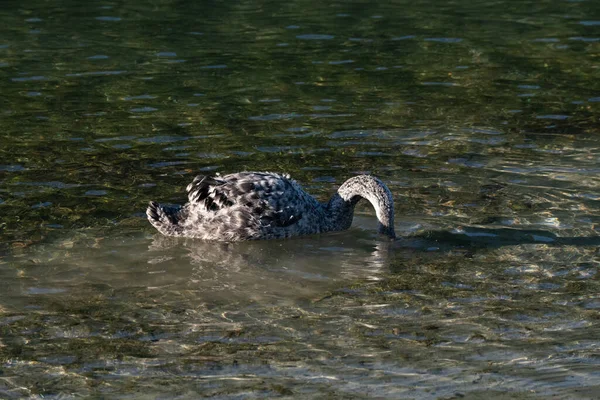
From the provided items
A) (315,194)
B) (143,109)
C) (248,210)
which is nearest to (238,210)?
(248,210)

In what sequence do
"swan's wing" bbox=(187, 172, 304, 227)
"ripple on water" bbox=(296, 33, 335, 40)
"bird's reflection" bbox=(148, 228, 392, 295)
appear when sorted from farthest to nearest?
"ripple on water" bbox=(296, 33, 335, 40)
"swan's wing" bbox=(187, 172, 304, 227)
"bird's reflection" bbox=(148, 228, 392, 295)

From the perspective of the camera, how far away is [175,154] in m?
14.9

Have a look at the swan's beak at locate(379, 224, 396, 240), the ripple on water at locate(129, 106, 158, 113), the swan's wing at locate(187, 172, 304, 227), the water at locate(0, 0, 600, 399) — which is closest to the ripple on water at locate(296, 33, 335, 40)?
the water at locate(0, 0, 600, 399)

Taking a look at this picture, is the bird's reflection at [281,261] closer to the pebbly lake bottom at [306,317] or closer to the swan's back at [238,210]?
the pebbly lake bottom at [306,317]

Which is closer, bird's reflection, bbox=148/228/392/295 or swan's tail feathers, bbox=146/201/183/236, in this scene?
bird's reflection, bbox=148/228/392/295

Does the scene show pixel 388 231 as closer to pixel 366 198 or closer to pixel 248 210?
pixel 366 198

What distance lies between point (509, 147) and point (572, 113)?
234 cm

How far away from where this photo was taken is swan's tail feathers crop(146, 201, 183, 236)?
11.9 metres

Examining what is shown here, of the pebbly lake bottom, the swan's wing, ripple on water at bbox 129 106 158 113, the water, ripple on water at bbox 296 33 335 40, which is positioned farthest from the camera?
ripple on water at bbox 296 33 335 40

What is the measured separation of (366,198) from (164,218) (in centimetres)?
224

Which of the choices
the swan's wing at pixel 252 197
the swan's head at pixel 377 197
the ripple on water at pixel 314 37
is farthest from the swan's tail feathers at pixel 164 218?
the ripple on water at pixel 314 37

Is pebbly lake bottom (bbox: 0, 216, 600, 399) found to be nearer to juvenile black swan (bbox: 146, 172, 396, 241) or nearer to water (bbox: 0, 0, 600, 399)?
water (bbox: 0, 0, 600, 399)

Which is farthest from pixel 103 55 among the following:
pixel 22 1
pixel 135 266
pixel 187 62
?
pixel 135 266

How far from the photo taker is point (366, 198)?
39.8ft
